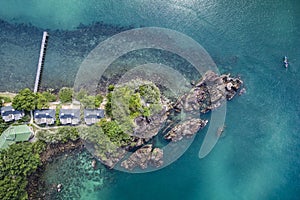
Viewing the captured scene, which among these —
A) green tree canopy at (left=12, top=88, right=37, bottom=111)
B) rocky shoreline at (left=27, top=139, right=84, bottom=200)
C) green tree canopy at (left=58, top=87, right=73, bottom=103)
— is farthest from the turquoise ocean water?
green tree canopy at (left=12, top=88, right=37, bottom=111)

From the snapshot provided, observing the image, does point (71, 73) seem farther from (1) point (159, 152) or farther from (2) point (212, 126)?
(2) point (212, 126)

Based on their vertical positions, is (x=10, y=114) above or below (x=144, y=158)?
above

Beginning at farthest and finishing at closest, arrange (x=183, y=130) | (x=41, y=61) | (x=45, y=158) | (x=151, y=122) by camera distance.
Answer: (x=183, y=130), (x=151, y=122), (x=45, y=158), (x=41, y=61)

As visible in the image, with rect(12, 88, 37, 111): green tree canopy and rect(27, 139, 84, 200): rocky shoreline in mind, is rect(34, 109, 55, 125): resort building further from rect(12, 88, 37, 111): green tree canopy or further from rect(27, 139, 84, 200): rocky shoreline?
rect(27, 139, 84, 200): rocky shoreline

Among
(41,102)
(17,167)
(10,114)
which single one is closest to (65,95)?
(41,102)

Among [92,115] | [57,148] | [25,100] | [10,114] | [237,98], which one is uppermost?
[25,100]

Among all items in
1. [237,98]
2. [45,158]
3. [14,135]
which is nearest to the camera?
[14,135]

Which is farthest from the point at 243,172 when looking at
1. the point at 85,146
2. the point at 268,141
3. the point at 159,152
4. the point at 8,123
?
the point at 8,123

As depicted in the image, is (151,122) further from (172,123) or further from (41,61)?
(41,61)
